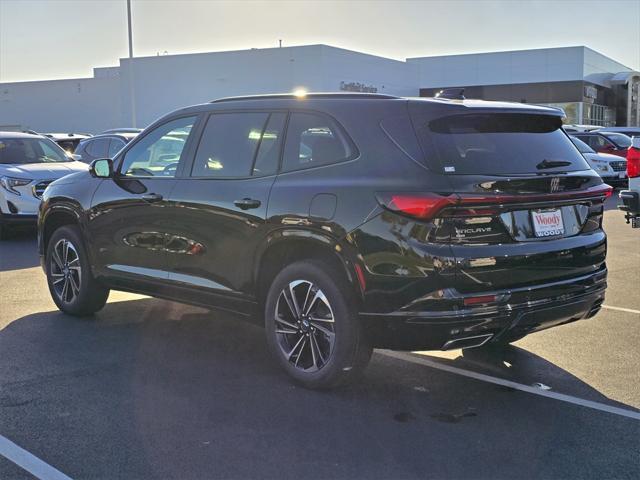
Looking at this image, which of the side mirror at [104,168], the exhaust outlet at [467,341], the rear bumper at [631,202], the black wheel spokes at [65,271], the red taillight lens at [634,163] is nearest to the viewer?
the exhaust outlet at [467,341]

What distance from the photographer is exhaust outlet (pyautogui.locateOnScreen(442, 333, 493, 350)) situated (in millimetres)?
4191

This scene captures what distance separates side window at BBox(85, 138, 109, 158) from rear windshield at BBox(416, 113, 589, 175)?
1198cm

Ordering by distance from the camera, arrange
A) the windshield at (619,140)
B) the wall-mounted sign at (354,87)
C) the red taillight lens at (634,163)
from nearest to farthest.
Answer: the red taillight lens at (634,163)
the windshield at (619,140)
the wall-mounted sign at (354,87)

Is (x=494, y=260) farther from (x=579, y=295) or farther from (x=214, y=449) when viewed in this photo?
(x=214, y=449)

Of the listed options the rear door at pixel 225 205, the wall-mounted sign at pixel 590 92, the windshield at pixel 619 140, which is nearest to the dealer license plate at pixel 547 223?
the rear door at pixel 225 205

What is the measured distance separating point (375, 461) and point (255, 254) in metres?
1.80

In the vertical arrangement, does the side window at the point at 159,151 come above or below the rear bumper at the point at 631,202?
above

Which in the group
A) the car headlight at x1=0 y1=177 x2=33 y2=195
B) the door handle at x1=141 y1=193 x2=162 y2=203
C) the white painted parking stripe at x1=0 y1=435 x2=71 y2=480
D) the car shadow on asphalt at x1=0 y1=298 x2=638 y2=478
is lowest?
the car shadow on asphalt at x1=0 y1=298 x2=638 y2=478

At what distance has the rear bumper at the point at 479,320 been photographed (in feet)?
13.5

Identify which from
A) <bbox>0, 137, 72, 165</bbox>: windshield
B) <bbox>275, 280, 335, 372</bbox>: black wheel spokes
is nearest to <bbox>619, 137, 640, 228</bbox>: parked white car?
<bbox>275, 280, 335, 372</bbox>: black wheel spokes

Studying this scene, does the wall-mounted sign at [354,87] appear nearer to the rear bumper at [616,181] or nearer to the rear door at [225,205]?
the rear bumper at [616,181]

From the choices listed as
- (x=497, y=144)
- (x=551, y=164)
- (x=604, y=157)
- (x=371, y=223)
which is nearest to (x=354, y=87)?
(x=604, y=157)

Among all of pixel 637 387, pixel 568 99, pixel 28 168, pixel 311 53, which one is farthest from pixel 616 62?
pixel 637 387

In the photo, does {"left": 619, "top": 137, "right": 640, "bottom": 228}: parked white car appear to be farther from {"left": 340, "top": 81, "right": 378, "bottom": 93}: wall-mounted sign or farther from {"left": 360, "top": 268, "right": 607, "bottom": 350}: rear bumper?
{"left": 340, "top": 81, "right": 378, "bottom": 93}: wall-mounted sign
